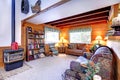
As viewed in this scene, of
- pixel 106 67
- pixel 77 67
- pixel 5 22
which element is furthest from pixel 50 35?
pixel 106 67

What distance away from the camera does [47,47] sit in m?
6.81

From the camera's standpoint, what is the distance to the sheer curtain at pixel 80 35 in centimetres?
658

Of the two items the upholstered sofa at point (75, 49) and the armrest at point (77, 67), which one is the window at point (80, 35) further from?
the armrest at point (77, 67)

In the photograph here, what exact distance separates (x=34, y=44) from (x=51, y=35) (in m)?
1.92

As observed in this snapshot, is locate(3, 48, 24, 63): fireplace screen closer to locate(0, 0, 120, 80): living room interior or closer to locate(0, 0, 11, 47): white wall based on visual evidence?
locate(0, 0, 120, 80): living room interior

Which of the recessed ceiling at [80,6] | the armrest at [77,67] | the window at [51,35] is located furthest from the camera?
the window at [51,35]

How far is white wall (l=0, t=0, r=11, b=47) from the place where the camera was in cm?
430

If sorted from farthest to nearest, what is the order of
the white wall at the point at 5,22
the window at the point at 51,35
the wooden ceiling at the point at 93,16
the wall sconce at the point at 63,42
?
the wall sconce at the point at 63,42 → the window at the point at 51,35 → the white wall at the point at 5,22 → the wooden ceiling at the point at 93,16

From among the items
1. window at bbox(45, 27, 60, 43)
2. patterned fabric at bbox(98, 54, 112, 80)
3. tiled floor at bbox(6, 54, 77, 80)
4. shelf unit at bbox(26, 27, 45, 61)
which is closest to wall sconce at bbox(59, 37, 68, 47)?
window at bbox(45, 27, 60, 43)

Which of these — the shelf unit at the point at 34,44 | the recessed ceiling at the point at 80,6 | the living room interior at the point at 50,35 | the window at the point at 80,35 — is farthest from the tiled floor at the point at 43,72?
the window at the point at 80,35

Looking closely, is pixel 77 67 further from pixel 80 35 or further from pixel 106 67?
pixel 80 35

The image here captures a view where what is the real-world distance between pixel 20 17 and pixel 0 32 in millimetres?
1130

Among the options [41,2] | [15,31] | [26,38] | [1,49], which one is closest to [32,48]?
[26,38]

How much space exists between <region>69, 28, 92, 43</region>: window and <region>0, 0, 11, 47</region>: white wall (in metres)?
4.45
